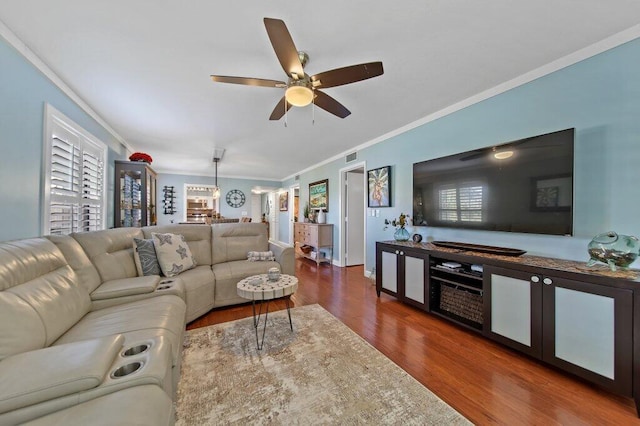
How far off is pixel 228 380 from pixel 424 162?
3.01 meters

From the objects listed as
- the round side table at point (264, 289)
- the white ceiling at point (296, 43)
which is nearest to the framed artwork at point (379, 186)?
the white ceiling at point (296, 43)

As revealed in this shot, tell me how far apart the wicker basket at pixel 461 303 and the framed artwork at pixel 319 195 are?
11.3ft

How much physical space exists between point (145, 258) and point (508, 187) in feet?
12.1

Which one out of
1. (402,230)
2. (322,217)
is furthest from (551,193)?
(322,217)

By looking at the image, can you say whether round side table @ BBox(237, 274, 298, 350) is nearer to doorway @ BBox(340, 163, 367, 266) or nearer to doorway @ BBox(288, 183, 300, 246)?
doorway @ BBox(340, 163, 367, 266)

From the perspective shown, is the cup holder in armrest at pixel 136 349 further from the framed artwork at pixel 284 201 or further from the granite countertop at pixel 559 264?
the framed artwork at pixel 284 201

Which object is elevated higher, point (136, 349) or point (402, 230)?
point (402, 230)

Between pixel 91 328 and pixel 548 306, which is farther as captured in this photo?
pixel 548 306

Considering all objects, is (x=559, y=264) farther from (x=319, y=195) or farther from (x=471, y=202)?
(x=319, y=195)

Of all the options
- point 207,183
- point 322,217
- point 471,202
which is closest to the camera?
→ point 471,202

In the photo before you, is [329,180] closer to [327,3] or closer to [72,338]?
[327,3]

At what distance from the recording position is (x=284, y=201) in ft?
26.9

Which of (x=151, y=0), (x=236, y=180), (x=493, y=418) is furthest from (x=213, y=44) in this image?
(x=236, y=180)

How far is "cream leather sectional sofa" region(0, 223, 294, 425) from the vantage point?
29.9 inches
